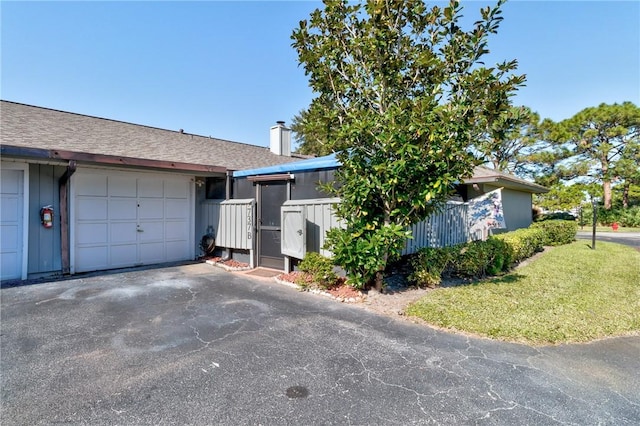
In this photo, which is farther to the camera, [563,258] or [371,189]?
[563,258]

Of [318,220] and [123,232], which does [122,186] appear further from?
[318,220]

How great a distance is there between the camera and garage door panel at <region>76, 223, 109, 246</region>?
7203 mm

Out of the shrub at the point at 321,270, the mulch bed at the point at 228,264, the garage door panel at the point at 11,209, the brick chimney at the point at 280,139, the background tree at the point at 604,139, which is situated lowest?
the mulch bed at the point at 228,264

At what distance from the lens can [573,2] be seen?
7.29 meters

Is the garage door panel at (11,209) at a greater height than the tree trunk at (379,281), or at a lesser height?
greater

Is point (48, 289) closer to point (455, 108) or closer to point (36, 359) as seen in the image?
point (36, 359)

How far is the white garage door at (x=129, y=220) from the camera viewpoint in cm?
727

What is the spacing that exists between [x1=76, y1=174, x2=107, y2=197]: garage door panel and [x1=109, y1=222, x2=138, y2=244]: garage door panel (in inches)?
33.8

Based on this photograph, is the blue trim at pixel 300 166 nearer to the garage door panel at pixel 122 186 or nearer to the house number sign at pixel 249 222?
the house number sign at pixel 249 222

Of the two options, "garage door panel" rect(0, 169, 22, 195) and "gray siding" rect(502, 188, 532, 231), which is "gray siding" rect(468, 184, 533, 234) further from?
"garage door panel" rect(0, 169, 22, 195)

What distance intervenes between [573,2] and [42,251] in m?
14.0

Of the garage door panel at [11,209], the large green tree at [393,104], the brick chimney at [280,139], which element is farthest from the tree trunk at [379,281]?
the brick chimney at [280,139]

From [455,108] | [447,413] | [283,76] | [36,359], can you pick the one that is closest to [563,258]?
[455,108]

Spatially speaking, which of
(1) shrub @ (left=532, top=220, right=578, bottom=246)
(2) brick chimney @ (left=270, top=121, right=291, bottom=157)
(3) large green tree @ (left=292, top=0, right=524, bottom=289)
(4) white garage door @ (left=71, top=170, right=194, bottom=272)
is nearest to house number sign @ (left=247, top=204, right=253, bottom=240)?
(4) white garage door @ (left=71, top=170, right=194, bottom=272)
